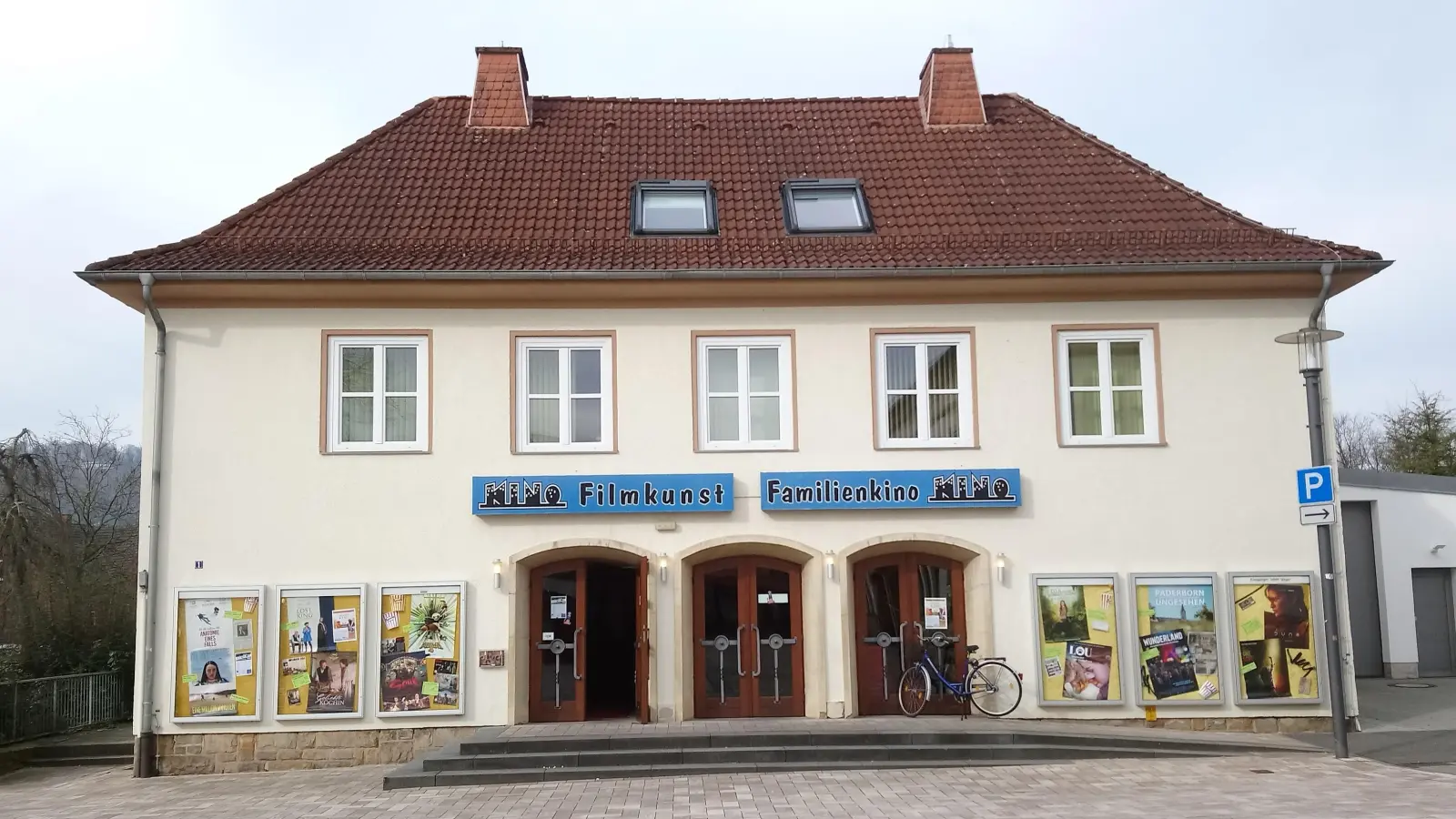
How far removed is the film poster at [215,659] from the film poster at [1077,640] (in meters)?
9.39

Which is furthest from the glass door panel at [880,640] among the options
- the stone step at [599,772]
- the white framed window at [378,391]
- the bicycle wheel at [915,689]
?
the white framed window at [378,391]

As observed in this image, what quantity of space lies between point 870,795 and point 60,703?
12892 millimetres

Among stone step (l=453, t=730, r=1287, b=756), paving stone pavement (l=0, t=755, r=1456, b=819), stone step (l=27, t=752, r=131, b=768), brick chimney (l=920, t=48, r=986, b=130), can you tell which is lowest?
stone step (l=27, t=752, r=131, b=768)

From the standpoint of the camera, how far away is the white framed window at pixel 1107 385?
14.3 m

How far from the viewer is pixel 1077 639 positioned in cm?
1380

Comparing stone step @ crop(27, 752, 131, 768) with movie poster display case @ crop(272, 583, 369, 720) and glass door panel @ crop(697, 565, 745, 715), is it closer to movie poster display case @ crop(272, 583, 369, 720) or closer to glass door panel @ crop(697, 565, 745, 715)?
movie poster display case @ crop(272, 583, 369, 720)

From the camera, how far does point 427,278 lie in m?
13.8

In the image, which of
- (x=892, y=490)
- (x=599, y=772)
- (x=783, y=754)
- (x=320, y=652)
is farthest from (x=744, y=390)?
(x=320, y=652)

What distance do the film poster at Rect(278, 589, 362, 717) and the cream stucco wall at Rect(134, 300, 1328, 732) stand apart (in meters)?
0.21

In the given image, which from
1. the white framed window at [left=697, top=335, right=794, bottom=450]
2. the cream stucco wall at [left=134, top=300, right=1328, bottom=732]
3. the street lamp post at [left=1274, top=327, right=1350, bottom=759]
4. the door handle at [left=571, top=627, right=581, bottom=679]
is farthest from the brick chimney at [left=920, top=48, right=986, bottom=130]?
the door handle at [left=571, top=627, right=581, bottom=679]

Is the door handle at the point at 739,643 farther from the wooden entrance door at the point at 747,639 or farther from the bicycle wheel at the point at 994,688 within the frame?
the bicycle wheel at the point at 994,688

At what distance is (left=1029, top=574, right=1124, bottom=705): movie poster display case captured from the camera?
45.0 feet

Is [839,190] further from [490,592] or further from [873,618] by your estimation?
[490,592]

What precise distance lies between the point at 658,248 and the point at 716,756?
6.22 meters
